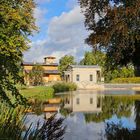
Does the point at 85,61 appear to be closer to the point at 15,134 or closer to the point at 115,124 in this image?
the point at 115,124

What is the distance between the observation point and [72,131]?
54.2 feet

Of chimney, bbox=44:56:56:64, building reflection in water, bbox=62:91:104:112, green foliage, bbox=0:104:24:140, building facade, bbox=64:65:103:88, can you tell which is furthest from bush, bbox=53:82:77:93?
chimney, bbox=44:56:56:64

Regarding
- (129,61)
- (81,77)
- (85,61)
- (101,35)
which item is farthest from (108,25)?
(85,61)

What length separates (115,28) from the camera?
45.3ft

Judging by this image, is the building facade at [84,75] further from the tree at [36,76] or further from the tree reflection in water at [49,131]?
the tree reflection in water at [49,131]

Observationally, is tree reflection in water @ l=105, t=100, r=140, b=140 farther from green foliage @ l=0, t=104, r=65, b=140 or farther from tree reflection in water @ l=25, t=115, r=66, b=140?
tree reflection in water @ l=25, t=115, r=66, b=140

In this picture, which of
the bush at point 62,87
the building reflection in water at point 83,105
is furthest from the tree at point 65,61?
the building reflection in water at point 83,105

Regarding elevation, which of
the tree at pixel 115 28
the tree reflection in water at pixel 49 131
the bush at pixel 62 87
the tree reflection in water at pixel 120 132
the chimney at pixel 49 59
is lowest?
the tree reflection in water at pixel 120 132

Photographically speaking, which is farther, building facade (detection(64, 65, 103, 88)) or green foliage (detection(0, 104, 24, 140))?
building facade (detection(64, 65, 103, 88))

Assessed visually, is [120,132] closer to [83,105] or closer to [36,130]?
[36,130]

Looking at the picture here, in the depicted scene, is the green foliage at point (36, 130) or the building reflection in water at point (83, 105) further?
the building reflection in water at point (83, 105)

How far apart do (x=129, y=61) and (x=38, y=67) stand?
61995mm

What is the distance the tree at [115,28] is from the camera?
45.0 feet

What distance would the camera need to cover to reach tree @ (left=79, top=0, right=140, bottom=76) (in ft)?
45.0
